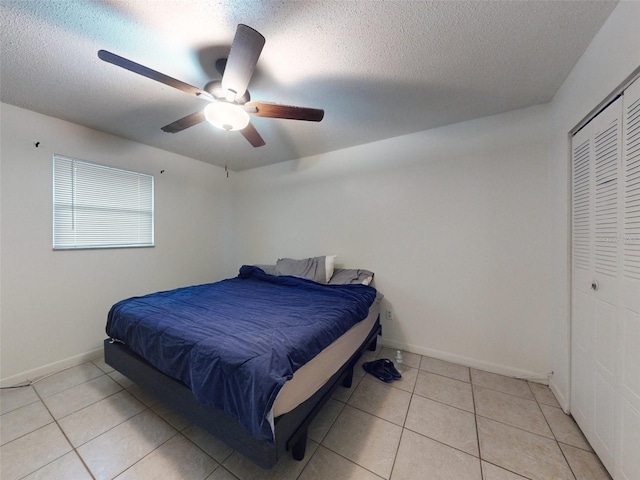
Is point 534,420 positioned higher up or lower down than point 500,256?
lower down

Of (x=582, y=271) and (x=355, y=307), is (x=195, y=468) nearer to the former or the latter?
(x=355, y=307)

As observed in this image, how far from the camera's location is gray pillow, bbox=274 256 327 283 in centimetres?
276

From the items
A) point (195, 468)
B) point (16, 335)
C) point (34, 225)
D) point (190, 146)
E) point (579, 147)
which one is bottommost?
point (195, 468)

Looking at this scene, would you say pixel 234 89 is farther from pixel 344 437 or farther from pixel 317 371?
pixel 344 437

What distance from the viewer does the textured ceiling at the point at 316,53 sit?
120 cm

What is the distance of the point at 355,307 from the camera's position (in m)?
1.98

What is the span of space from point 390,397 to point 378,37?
8.12ft

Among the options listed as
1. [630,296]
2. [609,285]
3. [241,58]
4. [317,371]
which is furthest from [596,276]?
[241,58]

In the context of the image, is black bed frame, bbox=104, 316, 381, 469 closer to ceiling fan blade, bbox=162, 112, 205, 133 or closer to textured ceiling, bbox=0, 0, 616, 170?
ceiling fan blade, bbox=162, 112, 205, 133

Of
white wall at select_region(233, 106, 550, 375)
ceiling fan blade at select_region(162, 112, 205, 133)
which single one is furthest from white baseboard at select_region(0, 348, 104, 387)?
white wall at select_region(233, 106, 550, 375)

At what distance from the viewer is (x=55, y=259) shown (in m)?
2.24

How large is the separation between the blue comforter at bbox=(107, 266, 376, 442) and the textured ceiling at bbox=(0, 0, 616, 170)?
172 centimetres

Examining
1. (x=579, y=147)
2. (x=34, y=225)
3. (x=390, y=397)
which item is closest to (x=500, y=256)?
(x=579, y=147)

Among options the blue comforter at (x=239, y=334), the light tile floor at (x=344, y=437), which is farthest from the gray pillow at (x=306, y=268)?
the light tile floor at (x=344, y=437)
